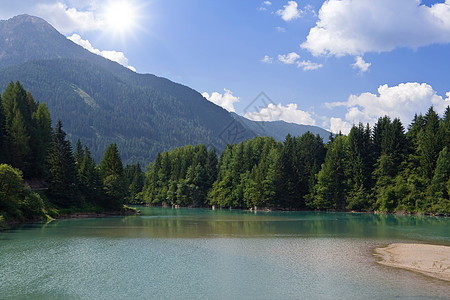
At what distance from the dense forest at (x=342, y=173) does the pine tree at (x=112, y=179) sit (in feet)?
183

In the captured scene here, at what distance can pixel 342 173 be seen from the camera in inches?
5531

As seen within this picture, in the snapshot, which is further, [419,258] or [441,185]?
[441,185]

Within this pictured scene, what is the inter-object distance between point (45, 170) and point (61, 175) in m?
8.53

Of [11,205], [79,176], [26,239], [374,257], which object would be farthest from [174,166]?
[374,257]

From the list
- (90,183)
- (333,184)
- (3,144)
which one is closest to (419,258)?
(3,144)

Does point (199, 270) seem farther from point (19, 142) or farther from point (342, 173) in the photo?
point (342, 173)

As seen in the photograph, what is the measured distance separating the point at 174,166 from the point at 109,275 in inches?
6558

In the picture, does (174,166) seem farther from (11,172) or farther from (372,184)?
(11,172)

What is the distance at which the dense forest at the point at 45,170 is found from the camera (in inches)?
3365

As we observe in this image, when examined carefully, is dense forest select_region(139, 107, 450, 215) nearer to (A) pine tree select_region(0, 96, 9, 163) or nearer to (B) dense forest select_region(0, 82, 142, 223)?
(B) dense forest select_region(0, 82, 142, 223)

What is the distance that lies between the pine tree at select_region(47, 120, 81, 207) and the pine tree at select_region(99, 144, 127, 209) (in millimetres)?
12336

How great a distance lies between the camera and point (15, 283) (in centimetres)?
2769

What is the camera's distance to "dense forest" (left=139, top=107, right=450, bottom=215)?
375 feet

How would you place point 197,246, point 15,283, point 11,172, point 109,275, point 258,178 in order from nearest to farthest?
point 15,283, point 109,275, point 197,246, point 11,172, point 258,178
